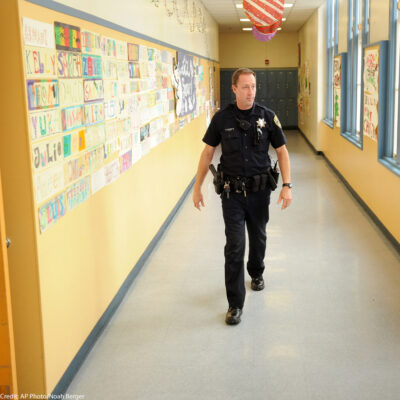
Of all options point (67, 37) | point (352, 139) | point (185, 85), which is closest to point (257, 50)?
point (352, 139)

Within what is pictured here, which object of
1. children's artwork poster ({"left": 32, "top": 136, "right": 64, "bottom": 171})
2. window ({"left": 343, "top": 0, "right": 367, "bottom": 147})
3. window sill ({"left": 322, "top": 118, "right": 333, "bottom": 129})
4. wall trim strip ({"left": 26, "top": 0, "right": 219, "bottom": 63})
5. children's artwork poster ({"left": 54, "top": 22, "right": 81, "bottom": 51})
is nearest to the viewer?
children's artwork poster ({"left": 32, "top": 136, "right": 64, "bottom": 171})

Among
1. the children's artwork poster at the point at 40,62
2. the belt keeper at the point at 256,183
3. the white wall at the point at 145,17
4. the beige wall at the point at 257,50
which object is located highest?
the beige wall at the point at 257,50

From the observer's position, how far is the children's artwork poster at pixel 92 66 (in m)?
3.11

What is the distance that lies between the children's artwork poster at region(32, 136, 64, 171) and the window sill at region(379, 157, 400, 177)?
10.9 ft

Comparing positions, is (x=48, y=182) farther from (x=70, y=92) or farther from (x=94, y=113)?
(x=94, y=113)

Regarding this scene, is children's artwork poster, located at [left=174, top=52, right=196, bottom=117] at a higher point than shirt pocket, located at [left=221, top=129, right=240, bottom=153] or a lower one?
higher

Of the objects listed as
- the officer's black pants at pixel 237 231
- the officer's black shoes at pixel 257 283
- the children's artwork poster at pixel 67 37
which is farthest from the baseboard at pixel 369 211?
the children's artwork poster at pixel 67 37

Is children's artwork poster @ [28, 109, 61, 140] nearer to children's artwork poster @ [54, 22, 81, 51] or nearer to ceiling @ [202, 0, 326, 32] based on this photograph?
children's artwork poster @ [54, 22, 81, 51]

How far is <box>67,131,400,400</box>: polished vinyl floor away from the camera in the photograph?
2.81 m

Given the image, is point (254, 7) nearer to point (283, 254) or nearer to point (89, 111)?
point (283, 254)

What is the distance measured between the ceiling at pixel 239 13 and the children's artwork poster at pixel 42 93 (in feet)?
26.5

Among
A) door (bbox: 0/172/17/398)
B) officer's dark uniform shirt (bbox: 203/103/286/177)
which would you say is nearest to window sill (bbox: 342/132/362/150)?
officer's dark uniform shirt (bbox: 203/103/286/177)

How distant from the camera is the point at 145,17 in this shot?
484cm

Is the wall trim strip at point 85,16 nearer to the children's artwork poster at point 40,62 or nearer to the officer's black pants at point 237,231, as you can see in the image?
the children's artwork poster at point 40,62
